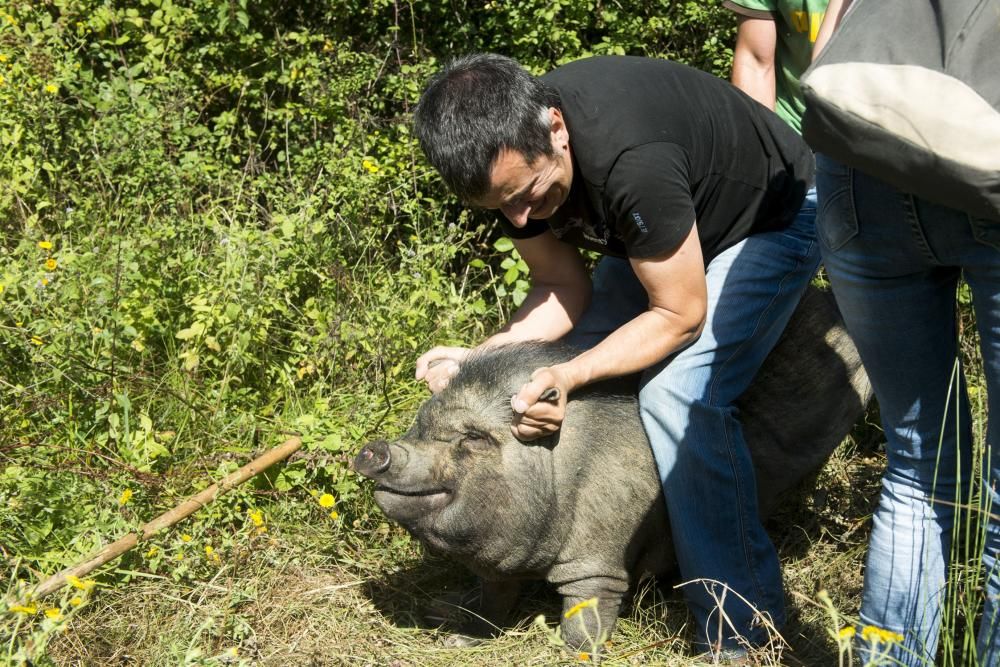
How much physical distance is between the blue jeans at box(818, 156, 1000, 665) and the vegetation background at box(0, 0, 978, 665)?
1.86 ft

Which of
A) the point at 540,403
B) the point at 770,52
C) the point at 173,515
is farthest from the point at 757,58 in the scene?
the point at 173,515

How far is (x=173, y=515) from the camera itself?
3541mm

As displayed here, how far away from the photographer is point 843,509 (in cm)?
407

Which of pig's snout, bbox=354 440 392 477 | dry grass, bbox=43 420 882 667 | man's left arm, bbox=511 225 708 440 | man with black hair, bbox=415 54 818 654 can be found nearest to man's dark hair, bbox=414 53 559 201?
man with black hair, bbox=415 54 818 654

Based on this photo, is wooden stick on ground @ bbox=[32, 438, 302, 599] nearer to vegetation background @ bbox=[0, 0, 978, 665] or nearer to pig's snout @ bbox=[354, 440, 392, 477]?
vegetation background @ bbox=[0, 0, 978, 665]

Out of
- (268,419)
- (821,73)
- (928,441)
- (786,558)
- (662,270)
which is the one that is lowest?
(786,558)

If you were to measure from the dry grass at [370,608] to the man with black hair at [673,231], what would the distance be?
0.28 metres

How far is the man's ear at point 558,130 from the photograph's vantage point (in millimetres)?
2990

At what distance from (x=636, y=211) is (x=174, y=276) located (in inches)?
92.7

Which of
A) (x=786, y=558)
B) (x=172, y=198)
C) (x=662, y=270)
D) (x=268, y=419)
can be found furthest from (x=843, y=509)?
(x=172, y=198)

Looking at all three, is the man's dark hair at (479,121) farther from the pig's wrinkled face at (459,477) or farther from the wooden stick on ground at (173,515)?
the wooden stick on ground at (173,515)

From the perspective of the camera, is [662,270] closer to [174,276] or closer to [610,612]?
[610,612]

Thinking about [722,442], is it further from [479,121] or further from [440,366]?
[479,121]

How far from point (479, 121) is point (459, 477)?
1026 millimetres
